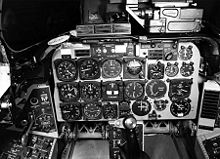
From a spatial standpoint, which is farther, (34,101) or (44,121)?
(44,121)

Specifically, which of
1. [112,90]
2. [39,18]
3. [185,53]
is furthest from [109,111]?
[39,18]

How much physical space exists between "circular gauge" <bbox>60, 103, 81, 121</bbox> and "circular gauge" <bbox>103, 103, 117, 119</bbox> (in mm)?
497

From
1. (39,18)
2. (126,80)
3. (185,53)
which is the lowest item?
(126,80)

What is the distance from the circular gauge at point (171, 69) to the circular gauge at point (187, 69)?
105mm

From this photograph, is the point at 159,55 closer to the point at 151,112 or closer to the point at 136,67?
the point at 136,67

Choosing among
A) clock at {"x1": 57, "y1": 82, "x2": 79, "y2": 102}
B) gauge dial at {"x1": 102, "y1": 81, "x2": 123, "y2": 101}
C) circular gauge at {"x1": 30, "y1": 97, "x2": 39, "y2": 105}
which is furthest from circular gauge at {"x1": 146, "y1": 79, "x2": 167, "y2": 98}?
circular gauge at {"x1": 30, "y1": 97, "x2": 39, "y2": 105}

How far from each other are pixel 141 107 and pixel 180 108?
2.41 feet

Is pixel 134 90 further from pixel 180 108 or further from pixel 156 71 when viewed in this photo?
pixel 180 108

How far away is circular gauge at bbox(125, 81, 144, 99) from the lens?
4.64 m

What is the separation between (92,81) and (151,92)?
1.12 m

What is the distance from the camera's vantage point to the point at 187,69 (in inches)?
178

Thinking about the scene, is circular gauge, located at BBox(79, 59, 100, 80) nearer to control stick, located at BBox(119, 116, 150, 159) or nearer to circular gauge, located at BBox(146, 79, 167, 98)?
circular gauge, located at BBox(146, 79, 167, 98)

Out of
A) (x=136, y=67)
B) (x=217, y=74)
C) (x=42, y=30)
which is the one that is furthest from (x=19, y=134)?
(x=217, y=74)

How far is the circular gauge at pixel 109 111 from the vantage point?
4779 millimetres
